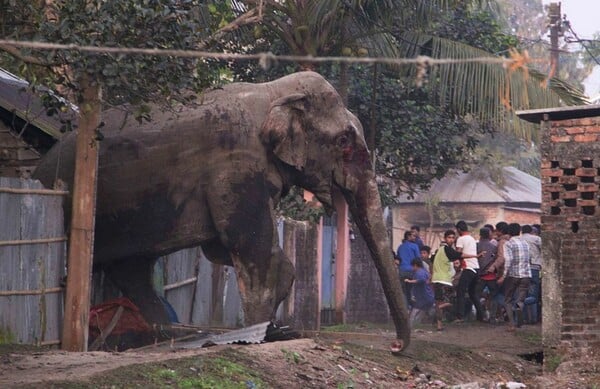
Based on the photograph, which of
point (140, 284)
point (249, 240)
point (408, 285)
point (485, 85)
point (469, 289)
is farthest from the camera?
point (469, 289)

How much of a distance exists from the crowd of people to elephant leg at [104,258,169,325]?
4.74 m

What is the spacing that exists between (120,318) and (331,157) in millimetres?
3012

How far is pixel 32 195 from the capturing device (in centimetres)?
1125

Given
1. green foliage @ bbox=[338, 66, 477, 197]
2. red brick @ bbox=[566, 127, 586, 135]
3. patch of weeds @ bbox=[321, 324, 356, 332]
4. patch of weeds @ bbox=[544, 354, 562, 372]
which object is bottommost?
patch of weeds @ bbox=[544, 354, 562, 372]

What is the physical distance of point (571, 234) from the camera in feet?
44.1

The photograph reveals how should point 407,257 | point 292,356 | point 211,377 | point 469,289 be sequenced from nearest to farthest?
point 211,377 → point 292,356 → point 469,289 → point 407,257

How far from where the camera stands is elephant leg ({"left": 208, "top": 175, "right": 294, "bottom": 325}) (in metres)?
13.1

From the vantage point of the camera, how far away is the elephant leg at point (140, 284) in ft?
45.1

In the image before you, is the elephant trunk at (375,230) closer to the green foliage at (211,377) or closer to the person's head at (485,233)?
the green foliage at (211,377)

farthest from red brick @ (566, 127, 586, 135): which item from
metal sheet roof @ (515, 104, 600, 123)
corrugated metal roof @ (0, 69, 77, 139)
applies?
corrugated metal roof @ (0, 69, 77, 139)

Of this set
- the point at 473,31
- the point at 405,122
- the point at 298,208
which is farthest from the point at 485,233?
the point at 473,31

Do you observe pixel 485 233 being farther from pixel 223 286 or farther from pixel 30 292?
pixel 30 292

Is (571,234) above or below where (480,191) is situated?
below

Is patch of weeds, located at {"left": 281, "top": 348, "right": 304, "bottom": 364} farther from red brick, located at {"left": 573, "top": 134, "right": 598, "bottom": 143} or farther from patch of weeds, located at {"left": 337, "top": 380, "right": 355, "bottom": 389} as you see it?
red brick, located at {"left": 573, "top": 134, "right": 598, "bottom": 143}
